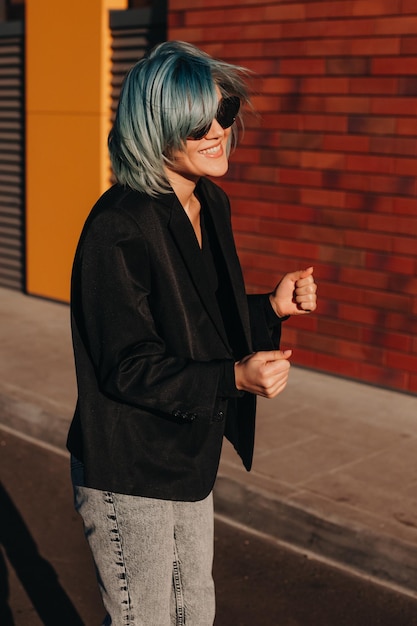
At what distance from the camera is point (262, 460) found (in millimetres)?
5621

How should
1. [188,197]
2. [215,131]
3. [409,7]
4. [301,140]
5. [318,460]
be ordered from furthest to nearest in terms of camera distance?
[301,140] → [409,7] → [318,460] → [188,197] → [215,131]

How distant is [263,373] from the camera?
2424mm

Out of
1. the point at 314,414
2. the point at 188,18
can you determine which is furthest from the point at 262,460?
the point at 188,18

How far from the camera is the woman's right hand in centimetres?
242

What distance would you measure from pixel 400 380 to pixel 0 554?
3205 mm

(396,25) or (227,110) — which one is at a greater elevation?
(396,25)

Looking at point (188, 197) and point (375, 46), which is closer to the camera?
point (188, 197)

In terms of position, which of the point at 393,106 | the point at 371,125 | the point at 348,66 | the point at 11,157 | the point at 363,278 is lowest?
the point at 363,278

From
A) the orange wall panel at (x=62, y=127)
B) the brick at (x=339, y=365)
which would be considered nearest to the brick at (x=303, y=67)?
the brick at (x=339, y=365)

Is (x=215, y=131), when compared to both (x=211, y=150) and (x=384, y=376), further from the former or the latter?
(x=384, y=376)

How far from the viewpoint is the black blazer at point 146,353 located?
8.19ft

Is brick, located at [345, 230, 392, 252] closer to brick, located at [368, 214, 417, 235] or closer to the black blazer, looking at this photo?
brick, located at [368, 214, 417, 235]

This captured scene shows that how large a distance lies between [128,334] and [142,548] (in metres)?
0.56

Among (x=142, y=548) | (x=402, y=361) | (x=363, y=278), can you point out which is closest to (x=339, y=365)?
(x=402, y=361)
